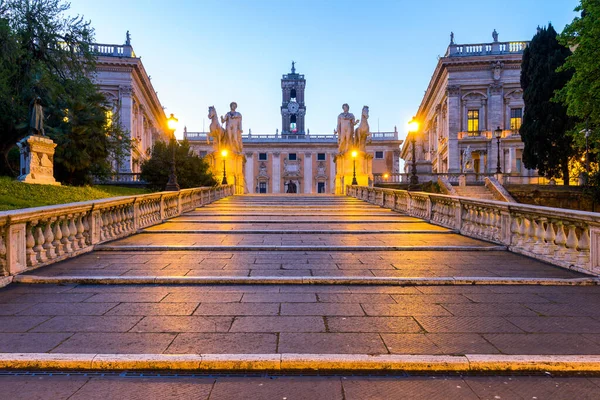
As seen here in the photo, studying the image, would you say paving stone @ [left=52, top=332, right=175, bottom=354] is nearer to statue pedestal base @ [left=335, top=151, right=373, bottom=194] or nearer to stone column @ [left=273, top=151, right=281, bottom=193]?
statue pedestal base @ [left=335, top=151, right=373, bottom=194]

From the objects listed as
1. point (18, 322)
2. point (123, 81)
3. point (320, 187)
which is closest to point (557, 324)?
point (18, 322)

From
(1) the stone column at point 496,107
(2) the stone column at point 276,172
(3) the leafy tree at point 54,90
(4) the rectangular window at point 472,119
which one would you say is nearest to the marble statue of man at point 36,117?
(3) the leafy tree at point 54,90

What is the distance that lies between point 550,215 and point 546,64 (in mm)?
28654

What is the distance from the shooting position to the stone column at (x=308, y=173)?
74.4m

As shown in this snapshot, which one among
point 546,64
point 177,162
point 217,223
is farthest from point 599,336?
point 546,64

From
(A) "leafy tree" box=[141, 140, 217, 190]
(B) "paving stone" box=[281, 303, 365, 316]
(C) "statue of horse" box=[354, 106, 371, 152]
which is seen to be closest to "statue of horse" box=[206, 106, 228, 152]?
(A) "leafy tree" box=[141, 140, 217, 190]

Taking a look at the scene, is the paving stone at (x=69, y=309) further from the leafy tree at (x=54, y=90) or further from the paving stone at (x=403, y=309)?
the leafy tree at (x=54, y=90)

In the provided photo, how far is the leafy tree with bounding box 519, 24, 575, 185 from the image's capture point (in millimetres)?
28719

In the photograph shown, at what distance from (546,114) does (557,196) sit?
659cm

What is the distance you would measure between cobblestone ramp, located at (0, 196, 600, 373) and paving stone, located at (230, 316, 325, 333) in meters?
0.02

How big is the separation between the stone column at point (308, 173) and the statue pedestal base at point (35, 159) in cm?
5769

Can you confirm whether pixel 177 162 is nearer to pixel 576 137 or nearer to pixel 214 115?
pixel 214 115

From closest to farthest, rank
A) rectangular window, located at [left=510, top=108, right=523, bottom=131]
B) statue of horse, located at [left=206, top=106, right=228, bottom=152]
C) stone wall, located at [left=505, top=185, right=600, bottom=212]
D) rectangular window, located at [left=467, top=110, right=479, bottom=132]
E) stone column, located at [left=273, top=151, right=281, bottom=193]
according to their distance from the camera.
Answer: stone wall, located at [left=505, top=185, right=600, bottom=212]
statue of horse, located at [left=206, top=106, right=228, bottom=152]
rectangular window, located at [left=510, top=108, right=523, bottom=131]
rectangular window, located at [left=467, top=110, right=479, bottom=132]
stone column, located at [left=273, top=151, right=281, bottom=193]

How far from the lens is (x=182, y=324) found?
13.0ft
